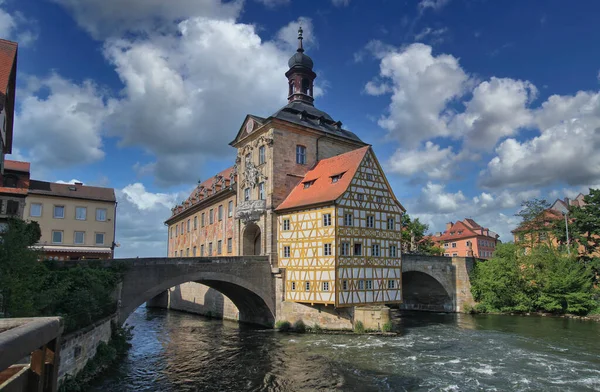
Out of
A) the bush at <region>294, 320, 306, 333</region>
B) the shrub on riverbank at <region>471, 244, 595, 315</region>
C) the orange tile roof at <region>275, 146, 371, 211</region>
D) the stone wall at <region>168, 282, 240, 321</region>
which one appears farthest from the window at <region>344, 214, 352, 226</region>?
the shrub on riverbank at <region>471, 244, 595, 315</region>

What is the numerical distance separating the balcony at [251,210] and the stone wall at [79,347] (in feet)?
45.1

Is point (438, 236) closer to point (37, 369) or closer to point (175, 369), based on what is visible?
point (175, 369)

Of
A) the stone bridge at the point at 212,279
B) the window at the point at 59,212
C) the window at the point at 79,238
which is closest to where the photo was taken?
the stone bridge at the point at 212,279

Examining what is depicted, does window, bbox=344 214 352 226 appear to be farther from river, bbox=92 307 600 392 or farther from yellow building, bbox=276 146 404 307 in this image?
river, bbox=92 307 600 392

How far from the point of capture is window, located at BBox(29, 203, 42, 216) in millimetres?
31047

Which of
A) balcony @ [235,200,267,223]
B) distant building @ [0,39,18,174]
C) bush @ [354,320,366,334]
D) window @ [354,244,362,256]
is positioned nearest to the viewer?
distant building @ [0,39,18,174]

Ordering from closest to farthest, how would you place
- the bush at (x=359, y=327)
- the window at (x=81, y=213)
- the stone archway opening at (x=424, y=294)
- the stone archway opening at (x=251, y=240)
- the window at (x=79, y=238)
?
the bush at (x=359, y=327), the window at (x=79, y=238), the window at (x=81, y=213), the stone archway opening at (x=251, y=240), the stone archway opening at (x=424, y=294)

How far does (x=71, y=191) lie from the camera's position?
32.4 m

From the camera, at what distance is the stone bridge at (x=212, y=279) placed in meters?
21.7

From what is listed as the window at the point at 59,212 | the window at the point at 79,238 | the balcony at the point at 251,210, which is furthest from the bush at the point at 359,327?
the window at the point at 59,212

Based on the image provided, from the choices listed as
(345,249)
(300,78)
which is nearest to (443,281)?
(345,249)

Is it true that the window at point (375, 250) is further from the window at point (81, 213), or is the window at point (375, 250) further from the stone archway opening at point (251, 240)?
the window at point (81, 213)

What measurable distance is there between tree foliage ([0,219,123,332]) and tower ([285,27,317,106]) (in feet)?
74.5

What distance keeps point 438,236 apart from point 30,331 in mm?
91858
